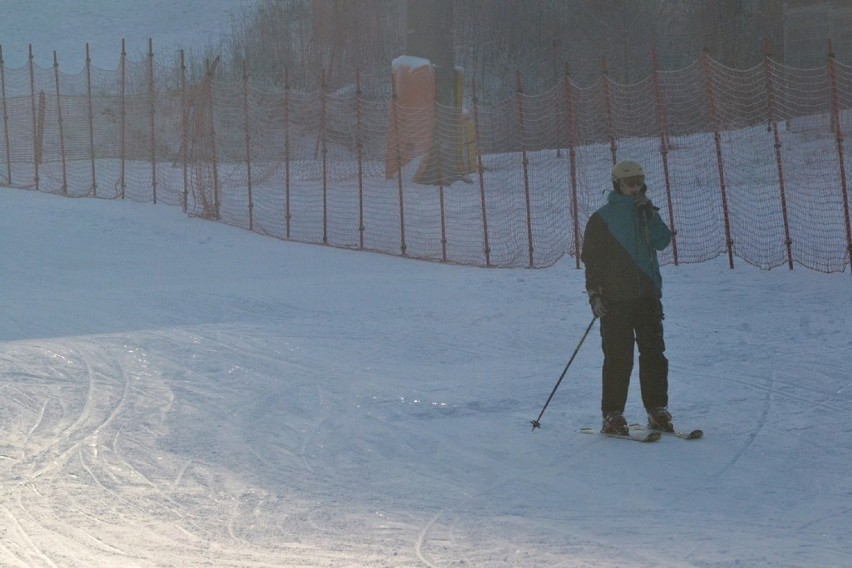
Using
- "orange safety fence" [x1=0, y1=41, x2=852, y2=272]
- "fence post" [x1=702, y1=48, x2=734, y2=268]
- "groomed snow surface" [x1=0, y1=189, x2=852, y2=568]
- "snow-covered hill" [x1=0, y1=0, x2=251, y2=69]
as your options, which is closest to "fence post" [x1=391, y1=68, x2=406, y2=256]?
"orange safety fence" [x1=0, y1=41, x2=852, y2=272]

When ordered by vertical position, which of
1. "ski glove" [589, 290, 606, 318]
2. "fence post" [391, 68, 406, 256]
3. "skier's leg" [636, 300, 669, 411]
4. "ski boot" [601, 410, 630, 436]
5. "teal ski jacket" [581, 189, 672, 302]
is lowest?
"ski boot" [601, 410, 630, 436]

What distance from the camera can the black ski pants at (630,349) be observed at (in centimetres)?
824

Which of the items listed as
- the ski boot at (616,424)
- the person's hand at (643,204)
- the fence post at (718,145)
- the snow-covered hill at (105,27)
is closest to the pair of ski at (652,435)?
the ski boot at (616,424)

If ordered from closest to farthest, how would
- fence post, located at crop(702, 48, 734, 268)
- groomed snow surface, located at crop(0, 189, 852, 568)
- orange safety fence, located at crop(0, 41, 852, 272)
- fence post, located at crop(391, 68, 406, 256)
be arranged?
1. groomed snow surface, located at crop(0, 189, 852, 568)
2. fence post, located at crop(702, 48, 734, 268)
3. orange safety fence, located at crop(0, 41, 852, 272)
4. fence post, located at crop(391, 68, 406, 256)

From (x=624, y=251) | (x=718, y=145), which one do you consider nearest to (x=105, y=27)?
(x=718, y=145)

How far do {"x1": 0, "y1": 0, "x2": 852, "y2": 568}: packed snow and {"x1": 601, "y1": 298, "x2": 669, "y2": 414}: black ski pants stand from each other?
0.36m

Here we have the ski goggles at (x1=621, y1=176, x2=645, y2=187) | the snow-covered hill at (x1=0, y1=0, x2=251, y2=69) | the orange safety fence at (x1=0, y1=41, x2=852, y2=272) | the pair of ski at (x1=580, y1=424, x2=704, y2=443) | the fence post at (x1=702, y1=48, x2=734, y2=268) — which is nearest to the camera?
the pair of ski at (x1=580, y1=424, x2=704, y2=443)

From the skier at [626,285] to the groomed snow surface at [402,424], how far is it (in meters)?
0.36

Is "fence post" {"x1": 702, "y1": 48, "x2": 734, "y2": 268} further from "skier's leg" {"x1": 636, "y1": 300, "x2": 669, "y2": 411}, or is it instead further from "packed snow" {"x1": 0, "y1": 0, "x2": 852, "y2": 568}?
"skier's leg" {"x1": 636, "y1": 300, "x2": 669, "y2": 411}

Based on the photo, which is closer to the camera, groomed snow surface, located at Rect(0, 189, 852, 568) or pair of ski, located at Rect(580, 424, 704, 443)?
groomed snow surface, located at Rect(0, 189, 852, 568)

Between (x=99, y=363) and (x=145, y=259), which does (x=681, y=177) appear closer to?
(x=145, y=259)

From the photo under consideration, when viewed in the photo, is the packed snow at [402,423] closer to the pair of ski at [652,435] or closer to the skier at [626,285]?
the pair of ski at [652,435]

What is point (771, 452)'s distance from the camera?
7.84m

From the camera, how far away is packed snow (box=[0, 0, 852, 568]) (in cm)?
615
